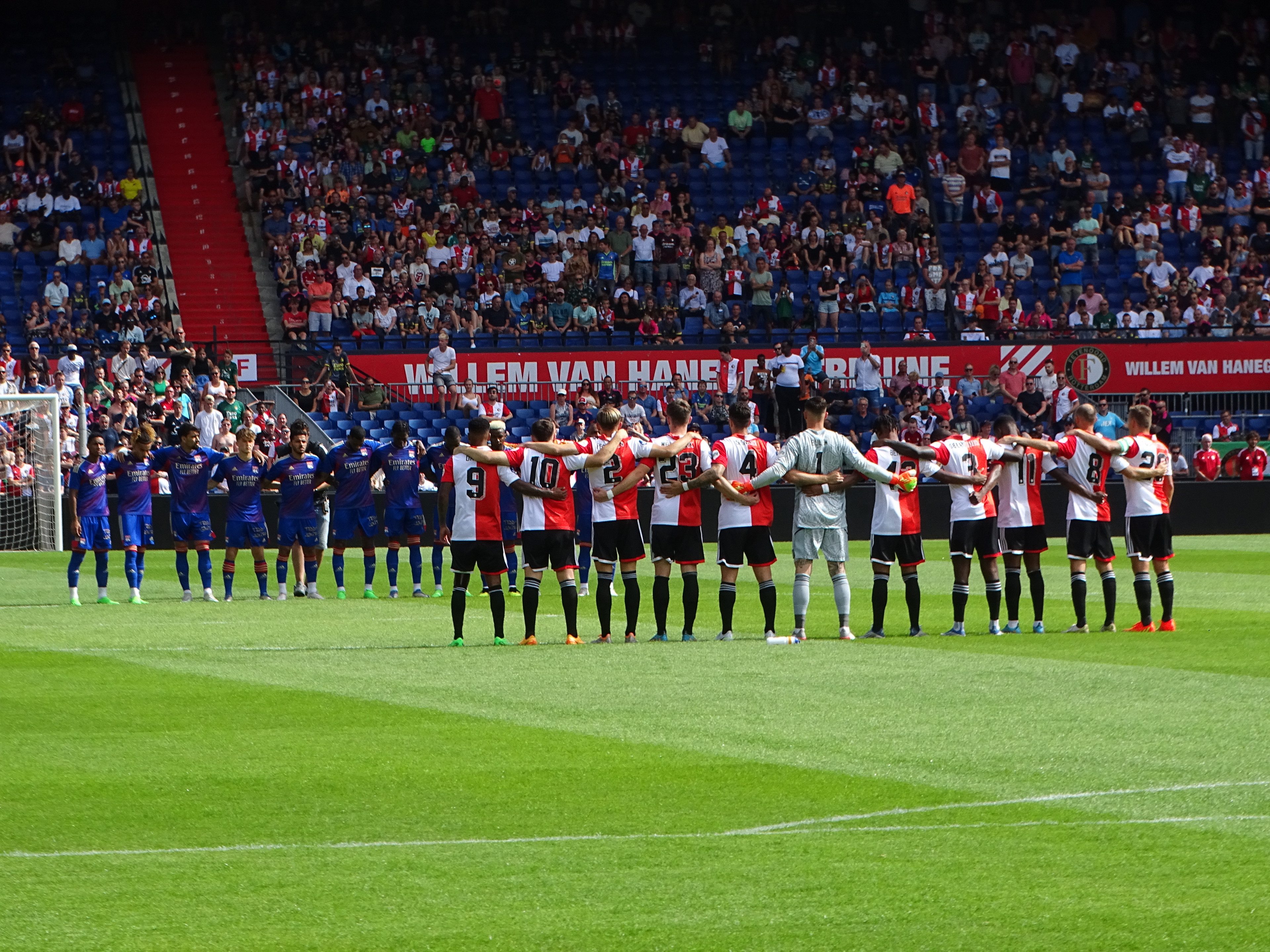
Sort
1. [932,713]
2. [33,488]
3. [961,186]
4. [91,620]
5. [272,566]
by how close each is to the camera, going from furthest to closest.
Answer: [961,186] → [272,566] → [33,488] → [91,620] → [932,713]

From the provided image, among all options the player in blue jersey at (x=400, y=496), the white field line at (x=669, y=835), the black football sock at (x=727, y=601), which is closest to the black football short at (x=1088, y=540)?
the black football sock at (x=727, y=601)

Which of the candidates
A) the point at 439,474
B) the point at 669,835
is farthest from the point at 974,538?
the point at 669,835

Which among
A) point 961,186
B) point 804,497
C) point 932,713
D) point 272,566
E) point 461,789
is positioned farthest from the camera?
point 961,186

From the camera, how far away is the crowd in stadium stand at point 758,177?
117 feet

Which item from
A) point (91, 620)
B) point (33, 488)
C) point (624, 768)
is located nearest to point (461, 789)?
point (624, 768)

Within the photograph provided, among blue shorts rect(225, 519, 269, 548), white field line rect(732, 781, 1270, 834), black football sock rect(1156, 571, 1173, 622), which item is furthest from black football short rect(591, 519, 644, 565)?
white field line rect(732, 781, 1270, 834)

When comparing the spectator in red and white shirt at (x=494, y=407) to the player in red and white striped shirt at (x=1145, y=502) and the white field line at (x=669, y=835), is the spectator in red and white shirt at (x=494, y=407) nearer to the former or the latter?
the player in red and white striped shirt at (x=1145, y=502)

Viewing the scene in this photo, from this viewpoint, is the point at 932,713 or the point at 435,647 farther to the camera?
the point at 435,647

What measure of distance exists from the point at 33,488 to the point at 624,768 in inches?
699

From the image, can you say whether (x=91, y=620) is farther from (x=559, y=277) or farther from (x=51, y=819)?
(x=559, y=277)

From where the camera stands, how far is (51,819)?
7.85 m

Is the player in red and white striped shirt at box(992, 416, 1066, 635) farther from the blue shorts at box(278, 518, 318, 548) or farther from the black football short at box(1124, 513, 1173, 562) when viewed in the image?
the blue shorts at box(278, 518, 318, 548)

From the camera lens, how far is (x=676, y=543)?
49.7 ft

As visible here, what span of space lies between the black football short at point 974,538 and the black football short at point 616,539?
287cm
